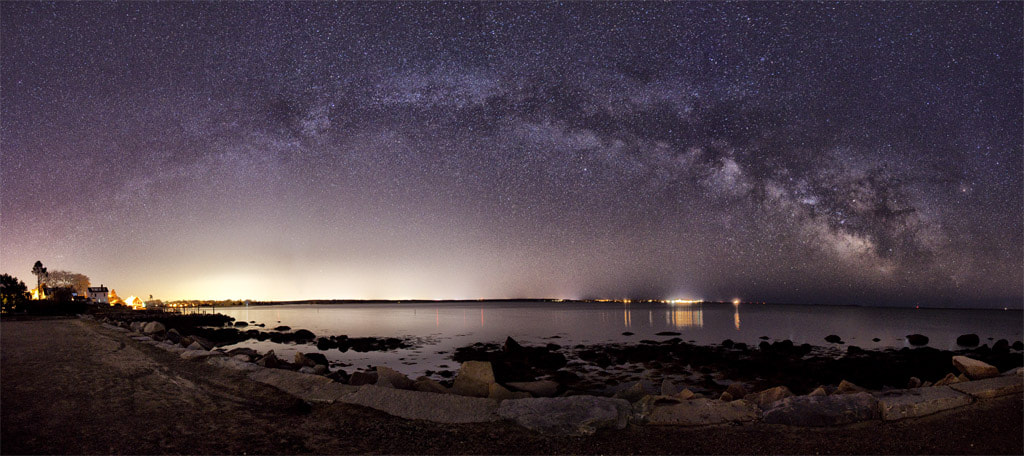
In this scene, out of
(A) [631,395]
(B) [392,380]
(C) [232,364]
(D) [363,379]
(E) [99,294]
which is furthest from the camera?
(E) [99,294]

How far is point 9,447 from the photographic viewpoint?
4.98 meters

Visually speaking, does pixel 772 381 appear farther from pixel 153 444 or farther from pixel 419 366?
pixel 153 444

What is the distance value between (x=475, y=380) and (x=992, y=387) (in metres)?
7.68

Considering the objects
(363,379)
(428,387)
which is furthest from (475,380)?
(363,379)

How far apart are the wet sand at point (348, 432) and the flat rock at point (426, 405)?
7.0 inches

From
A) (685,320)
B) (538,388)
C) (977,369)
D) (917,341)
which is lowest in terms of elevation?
(685,320)

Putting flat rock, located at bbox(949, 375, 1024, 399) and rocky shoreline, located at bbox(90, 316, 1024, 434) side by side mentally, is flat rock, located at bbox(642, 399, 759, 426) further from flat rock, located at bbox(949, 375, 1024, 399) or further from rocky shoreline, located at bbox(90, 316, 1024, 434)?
flat rock, located at bbox(949, 375, 1024, 399)

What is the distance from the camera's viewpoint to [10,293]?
206 feet

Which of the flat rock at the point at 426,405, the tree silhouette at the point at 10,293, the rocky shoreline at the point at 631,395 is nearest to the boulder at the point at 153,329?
the rocky shoreline at the point at 631,395

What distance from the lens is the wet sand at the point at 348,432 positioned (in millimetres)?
5203

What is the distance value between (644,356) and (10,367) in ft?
75.5

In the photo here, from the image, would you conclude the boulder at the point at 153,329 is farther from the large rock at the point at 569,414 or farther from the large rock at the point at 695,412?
the large rock at the point at 695,412

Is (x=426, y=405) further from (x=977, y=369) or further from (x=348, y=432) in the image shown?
(x=977, y=369)

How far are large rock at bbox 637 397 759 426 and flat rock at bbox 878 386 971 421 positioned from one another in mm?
1481
